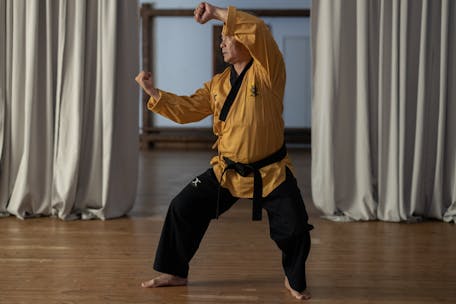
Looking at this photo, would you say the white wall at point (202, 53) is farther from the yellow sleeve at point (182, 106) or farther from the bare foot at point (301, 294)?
the bare foot at point (301, 294)

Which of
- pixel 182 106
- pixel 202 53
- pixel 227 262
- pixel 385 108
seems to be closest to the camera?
pixel 182 106

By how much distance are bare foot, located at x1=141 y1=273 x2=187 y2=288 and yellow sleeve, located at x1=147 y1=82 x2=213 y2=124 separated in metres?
0.69

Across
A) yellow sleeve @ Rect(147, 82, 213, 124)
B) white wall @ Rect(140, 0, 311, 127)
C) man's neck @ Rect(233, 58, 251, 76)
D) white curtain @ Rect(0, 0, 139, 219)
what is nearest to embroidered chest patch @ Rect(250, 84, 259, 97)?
man's neck @ Rect(233, 58, 251, 76)

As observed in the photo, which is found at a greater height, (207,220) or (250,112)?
(250,112)

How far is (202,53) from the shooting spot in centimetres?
921

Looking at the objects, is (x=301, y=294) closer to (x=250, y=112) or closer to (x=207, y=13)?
(x=250, y=112)

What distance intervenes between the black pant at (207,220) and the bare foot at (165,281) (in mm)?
36

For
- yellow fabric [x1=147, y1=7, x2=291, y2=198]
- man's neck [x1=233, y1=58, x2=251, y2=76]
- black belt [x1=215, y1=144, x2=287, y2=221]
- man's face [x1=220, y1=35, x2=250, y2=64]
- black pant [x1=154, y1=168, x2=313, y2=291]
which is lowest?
black pant [x1=154, y1=168, x2=313, y2=291]

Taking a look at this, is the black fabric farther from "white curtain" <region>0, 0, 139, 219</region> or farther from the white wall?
the white wall

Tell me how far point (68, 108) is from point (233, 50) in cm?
199

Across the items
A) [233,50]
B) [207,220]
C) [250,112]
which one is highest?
[233,50]

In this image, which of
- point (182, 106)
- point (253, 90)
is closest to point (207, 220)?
point (182, 106)

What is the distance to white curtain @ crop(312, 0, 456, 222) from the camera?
420 cm

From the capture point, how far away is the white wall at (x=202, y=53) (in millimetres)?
9062
